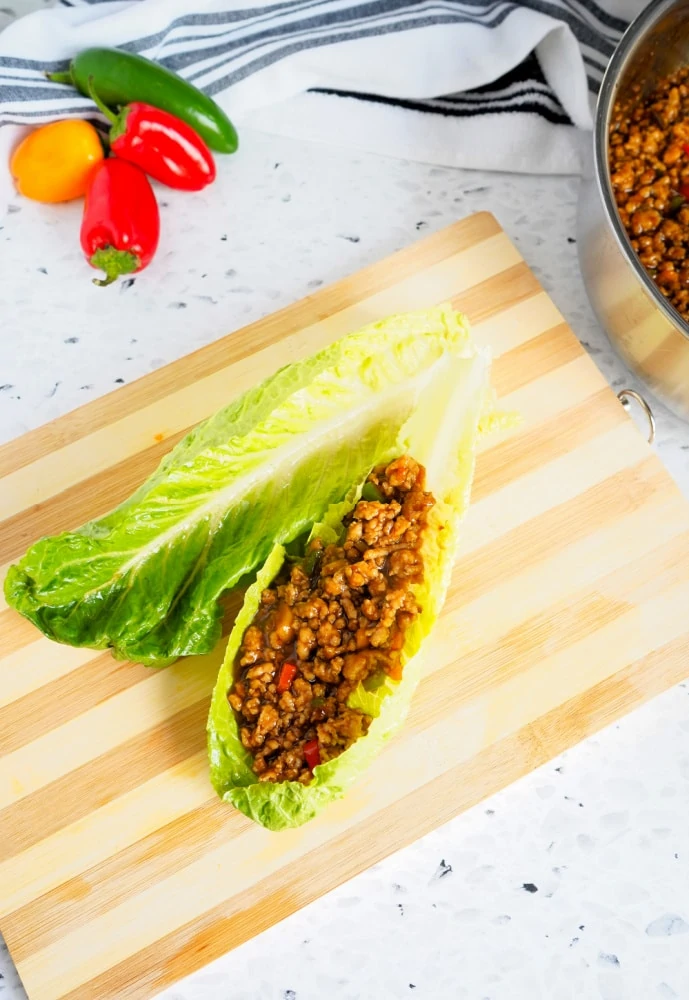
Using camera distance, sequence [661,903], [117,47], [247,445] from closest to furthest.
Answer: [247,445], [661,903], [117,47]

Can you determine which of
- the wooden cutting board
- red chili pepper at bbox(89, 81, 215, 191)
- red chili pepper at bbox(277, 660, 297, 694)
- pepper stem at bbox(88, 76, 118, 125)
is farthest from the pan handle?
pepper stem at bbox(88, 76, 118, 125)

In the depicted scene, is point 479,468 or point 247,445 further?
point 479,468

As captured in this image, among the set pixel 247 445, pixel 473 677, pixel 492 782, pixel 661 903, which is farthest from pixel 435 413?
pixel 661 903

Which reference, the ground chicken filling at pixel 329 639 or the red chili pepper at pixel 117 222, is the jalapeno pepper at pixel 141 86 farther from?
the ground chicken filling at pixel 329 639

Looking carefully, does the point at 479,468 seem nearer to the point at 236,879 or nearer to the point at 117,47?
the point at 236,879

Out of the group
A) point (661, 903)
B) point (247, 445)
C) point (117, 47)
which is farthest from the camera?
point (117, 47)

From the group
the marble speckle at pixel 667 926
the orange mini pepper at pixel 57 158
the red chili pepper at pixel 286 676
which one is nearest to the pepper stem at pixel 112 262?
the orange mini pepper at pixel 57 158

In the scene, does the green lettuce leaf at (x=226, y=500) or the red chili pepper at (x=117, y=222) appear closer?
the green lettuce leaf at (x=226, y=500)
